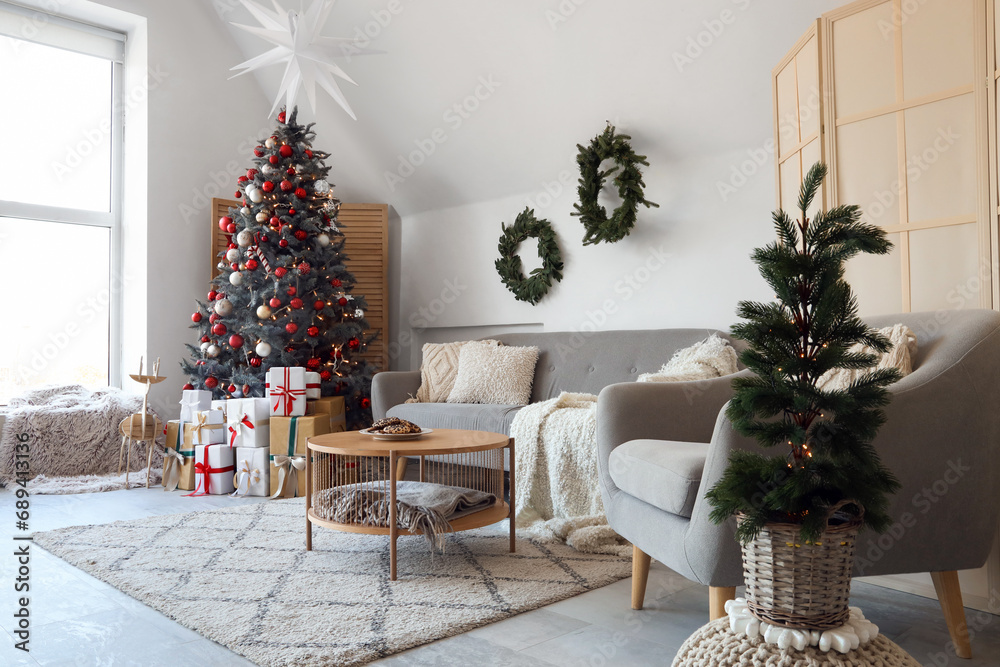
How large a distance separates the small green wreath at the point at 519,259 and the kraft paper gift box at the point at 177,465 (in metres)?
2.18

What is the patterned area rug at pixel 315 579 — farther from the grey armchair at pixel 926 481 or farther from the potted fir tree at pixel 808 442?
the potted fir tree at pixel 808 442

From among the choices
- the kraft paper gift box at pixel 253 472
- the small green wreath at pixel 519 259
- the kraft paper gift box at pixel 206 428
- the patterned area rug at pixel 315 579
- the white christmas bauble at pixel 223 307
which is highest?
the small green wreath at pixel 519 259

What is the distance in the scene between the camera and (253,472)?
3.87m

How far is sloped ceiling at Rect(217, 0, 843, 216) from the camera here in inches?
133

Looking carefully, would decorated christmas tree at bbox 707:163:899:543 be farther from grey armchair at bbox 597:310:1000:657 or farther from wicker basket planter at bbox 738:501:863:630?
grey armchair at bbox 597:310:1000:657

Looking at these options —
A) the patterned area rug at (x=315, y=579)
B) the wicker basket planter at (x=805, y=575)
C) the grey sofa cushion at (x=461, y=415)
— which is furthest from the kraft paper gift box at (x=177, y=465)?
the wicker basket planter at (x=805, y=575)

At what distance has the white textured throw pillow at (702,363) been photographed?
9.85 feet

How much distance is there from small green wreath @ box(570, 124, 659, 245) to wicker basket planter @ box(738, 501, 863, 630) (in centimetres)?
275

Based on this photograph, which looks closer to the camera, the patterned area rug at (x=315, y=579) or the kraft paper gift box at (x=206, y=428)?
the patterned area rug at (x=315, y=579)

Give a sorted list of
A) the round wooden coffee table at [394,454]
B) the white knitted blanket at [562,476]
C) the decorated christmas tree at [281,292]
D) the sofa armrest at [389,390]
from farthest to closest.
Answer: the decorated christmas tree at [281,292], the sofa armrest at [389,390], the white knitted blanket at [562,476], the round wooden coffee table at [394,454]

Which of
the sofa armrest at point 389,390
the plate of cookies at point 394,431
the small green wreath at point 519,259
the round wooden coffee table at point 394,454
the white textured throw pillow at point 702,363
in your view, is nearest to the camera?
the round wooden coffee table at point 394,454

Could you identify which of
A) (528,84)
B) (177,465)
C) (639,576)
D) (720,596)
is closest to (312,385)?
(177,465)

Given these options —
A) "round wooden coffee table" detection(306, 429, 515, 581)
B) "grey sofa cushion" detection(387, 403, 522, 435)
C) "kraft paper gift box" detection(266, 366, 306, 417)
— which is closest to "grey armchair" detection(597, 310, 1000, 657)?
"round wooden coffee table" detection(306, 429, 515, 581)

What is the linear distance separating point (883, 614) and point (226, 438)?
10.8 feet
